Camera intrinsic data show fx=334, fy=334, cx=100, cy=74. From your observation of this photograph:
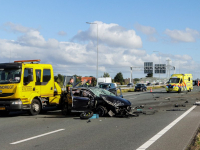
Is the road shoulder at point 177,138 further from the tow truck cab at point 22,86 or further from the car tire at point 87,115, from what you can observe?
the tow truck cab at point 22,86

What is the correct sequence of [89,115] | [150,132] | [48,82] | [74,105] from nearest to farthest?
[150,132]
[89,115]
[74,105]
[48,82]

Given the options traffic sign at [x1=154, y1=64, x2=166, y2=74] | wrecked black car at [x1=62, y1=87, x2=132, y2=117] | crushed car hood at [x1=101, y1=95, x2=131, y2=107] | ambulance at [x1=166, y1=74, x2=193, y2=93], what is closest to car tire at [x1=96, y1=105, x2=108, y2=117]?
wrecked black car at [x1=62, y1=87, x2=132, y2=117]

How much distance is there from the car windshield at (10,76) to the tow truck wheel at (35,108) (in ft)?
4.81

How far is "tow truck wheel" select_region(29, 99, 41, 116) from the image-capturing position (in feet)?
51.7

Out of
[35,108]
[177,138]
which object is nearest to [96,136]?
[177,138]

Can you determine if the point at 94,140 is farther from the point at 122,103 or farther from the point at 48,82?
the point at 48,82

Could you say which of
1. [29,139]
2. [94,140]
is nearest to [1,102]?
[29,139]

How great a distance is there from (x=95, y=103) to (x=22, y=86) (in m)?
3.38

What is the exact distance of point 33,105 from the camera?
15.8m

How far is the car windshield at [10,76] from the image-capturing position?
15.0m

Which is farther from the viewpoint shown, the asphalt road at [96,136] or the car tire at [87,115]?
the car tire at [87,115]

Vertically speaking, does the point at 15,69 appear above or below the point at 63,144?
above

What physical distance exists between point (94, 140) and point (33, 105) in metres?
7.63

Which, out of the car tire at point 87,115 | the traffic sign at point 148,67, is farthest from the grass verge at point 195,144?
the traffic sign at point 148,67
